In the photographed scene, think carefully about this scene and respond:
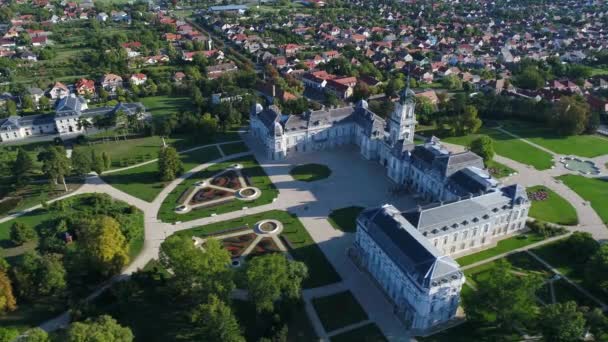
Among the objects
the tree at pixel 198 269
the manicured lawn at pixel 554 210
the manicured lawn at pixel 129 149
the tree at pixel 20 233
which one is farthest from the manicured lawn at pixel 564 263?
the tree at pixel 20 233

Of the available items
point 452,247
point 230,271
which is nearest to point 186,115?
point 230,271

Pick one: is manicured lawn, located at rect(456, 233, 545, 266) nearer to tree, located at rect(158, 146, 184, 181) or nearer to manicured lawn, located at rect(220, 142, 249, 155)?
manicured lawn, located at rect(220, 142, 249, 155)

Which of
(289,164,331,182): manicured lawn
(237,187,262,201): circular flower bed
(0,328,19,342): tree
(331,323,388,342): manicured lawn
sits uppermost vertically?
(289,164,331,182): manicured lawn

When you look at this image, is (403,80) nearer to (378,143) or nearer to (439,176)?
(378,143)

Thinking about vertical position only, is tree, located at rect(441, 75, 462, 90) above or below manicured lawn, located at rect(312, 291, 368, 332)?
above

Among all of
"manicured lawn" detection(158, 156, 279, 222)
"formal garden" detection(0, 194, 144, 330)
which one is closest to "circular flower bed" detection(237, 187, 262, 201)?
"manicured lawn" detection(158, 156, 279, 222)
